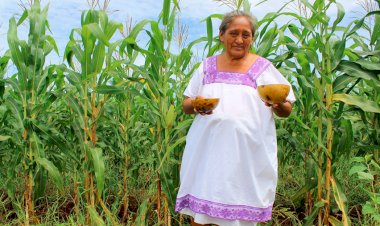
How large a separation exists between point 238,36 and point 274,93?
0.42 m

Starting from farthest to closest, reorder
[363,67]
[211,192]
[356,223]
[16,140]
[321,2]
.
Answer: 1. [356,223]
2. [16,140]
3. [321,2]
4. [363,67]
5. [211,192]

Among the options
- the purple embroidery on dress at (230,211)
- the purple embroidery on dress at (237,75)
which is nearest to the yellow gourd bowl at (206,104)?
the purple embroidery on dress at (237,75)

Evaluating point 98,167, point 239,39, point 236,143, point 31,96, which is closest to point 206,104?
point 236,143

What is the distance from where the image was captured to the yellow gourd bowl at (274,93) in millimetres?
2640

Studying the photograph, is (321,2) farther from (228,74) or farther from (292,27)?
(228,74)

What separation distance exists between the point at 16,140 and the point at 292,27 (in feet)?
8.23

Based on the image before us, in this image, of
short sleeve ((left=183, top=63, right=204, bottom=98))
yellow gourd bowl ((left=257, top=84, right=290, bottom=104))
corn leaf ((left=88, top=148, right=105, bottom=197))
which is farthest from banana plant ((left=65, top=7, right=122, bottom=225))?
yellow gourd bowl ((left=257, top=84, right=290, bottom=104))

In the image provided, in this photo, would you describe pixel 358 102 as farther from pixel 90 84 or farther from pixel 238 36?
pixel 90 84

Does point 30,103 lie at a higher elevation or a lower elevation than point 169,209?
higher

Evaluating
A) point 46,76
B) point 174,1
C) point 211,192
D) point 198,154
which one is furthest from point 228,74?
point 46,76

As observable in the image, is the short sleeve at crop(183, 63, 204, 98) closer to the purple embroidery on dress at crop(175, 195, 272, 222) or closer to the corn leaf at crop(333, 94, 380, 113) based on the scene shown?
the purple embroidery on dress at crop(175, 195, 272, 222)

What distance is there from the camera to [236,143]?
2.76 metres

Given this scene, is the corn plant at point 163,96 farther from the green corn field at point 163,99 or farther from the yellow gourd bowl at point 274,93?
the yellow gourd bowl at point 274,93

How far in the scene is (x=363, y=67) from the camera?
11.4ft
